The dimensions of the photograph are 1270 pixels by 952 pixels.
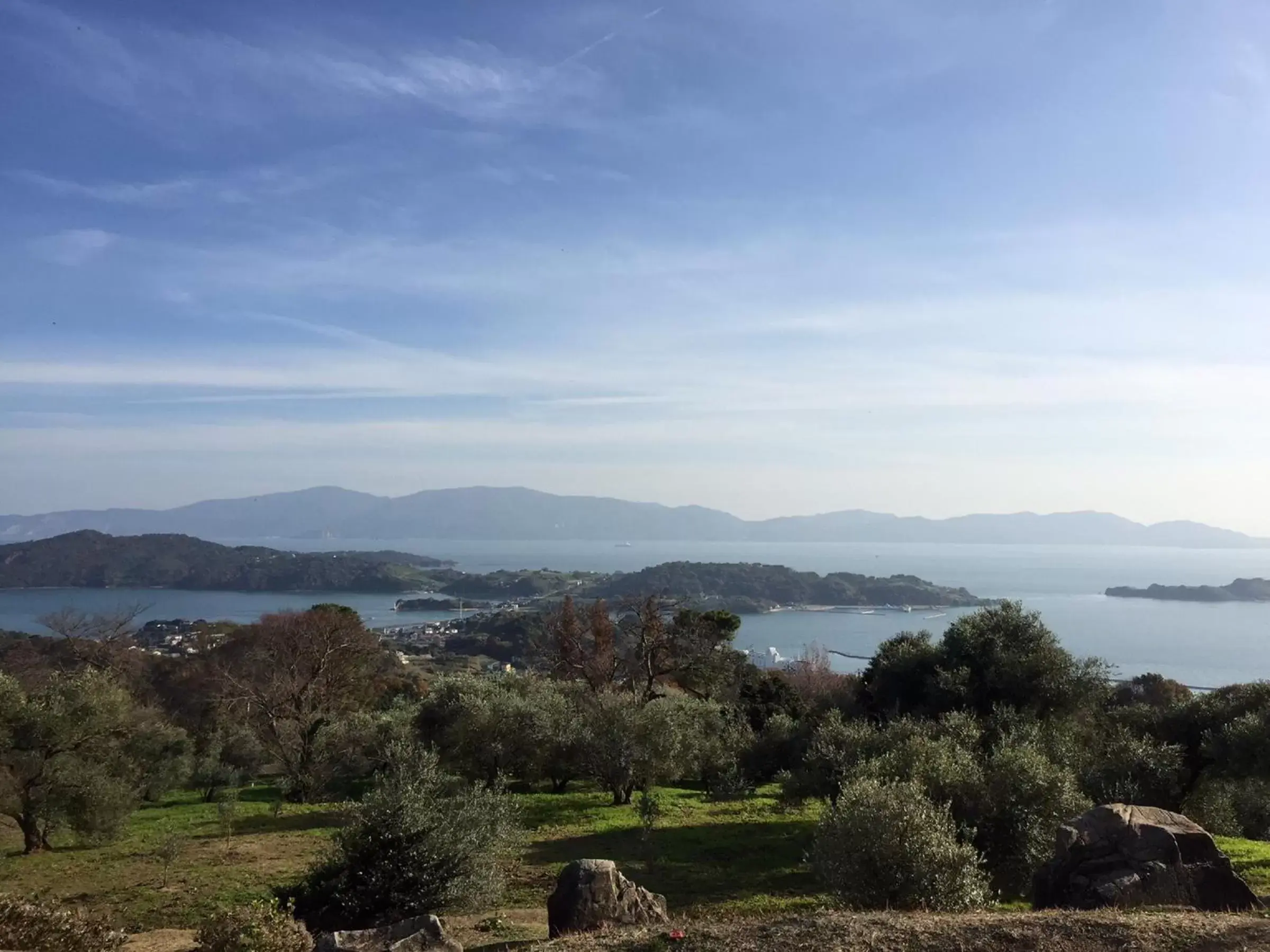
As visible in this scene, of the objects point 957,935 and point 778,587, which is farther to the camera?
point 778,587

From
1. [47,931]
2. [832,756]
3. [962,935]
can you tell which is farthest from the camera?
[832,756]

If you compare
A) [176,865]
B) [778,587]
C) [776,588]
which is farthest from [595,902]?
[778,587]

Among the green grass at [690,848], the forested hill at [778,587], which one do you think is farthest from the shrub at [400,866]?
the forested hill at [778,587]

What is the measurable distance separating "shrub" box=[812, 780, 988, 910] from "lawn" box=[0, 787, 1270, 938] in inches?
68.7

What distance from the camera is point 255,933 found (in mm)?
7875

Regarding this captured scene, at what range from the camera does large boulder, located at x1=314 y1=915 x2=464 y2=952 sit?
26.1 feet

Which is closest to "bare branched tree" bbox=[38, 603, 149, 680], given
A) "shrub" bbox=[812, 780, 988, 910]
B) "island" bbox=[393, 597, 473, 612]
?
"shrub" bbox=[812, 780, 988, 910]

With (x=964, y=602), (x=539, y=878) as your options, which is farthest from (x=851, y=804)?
(x=964, y=602)

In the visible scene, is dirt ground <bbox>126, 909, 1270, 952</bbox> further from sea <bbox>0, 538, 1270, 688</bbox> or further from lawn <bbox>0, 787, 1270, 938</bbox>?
sea <bbox>0, 538, 1270, 688</bbox>

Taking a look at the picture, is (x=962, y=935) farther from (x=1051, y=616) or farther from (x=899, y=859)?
(x=1051, y=616)

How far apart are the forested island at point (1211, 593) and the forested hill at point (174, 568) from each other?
123 metres

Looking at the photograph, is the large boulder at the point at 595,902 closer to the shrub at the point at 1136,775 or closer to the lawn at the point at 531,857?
the lawn at the point at 531,857

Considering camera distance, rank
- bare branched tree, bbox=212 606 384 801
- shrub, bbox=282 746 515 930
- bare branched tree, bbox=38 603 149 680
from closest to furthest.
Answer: shrub, bbox=282 746 515 930
bare branched tree, bbox=212 606 384 801
bare branched tree, bbox=38 603 149 680

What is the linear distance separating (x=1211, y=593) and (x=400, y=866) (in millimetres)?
125938
